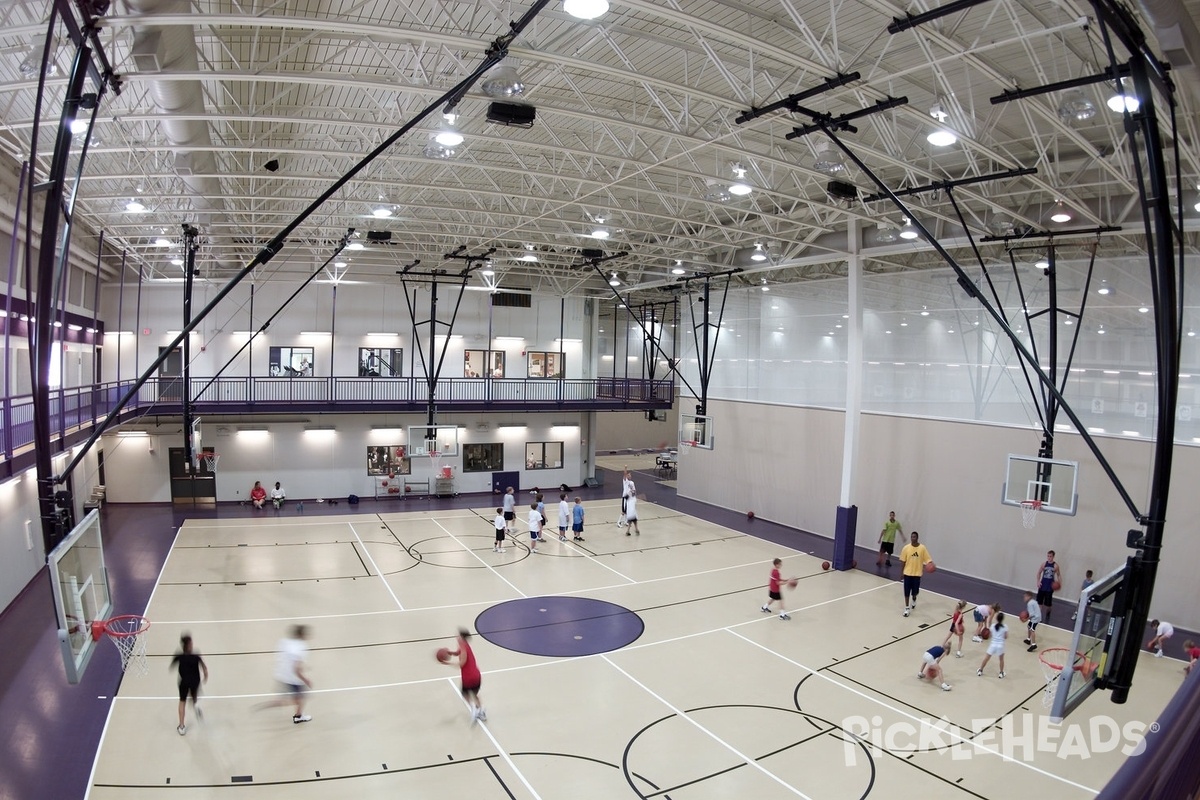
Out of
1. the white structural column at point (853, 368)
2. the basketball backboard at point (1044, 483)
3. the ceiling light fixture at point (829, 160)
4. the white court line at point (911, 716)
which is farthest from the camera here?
the white structural column at point (853, 368)

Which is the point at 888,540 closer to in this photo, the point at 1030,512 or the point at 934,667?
the point at 1030,512

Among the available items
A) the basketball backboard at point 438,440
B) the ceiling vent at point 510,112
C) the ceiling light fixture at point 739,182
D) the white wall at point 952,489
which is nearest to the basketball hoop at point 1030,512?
the white wall at point 952,489

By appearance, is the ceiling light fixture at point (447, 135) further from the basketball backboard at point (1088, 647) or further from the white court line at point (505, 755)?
the basketball backboard at point (1088, 647)

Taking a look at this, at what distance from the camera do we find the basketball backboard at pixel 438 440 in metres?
28.1

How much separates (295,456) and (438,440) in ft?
18.3

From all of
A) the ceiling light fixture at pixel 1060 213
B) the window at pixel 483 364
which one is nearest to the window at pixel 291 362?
the window at pixel 483 364

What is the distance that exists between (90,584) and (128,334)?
22997mm

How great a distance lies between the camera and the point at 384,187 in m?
18.7

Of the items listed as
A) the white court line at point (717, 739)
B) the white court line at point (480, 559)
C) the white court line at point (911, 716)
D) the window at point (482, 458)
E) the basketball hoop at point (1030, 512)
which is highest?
the basketball hoop at point (1030, 512)

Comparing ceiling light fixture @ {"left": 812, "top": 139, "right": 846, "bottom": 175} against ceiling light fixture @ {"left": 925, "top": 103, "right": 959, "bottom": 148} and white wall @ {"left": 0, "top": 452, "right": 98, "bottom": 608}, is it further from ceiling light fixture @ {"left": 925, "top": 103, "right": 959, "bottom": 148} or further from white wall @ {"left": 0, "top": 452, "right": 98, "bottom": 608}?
white wall @ {"left": 0, "top": 452, "right": 98, "bottom": 608}

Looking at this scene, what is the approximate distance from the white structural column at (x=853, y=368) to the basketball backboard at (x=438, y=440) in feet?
49.6

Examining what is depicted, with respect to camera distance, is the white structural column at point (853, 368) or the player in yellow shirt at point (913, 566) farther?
the white structural column at point (853, 368)

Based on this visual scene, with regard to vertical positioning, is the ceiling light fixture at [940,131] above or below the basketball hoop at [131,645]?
above

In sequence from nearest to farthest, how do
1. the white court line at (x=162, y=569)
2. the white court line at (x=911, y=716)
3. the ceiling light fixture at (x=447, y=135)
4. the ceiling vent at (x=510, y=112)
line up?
the white court line at (x=911, y=716)
the ceiling vent at (x=510, y=112)
the ceiling light fixture at (x=447, y=135)
the white court line at (x=162, y=569)
